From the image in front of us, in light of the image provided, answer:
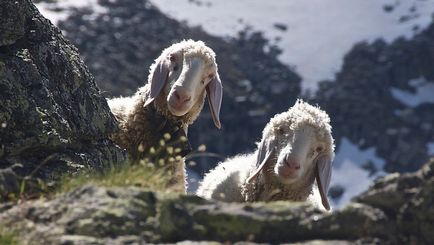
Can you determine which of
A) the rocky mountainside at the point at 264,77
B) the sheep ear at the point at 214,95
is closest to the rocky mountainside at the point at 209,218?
the sheep ear at the point at 214,95

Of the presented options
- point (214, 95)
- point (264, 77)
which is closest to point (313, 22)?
point (264, 77)

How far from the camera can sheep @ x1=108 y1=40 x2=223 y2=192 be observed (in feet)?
34.3

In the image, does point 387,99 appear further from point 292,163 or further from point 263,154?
point 292,163

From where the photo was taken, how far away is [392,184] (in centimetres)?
525

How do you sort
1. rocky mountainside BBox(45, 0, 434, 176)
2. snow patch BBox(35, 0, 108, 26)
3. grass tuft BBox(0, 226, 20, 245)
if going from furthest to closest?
rocky mountainside BBox(45, 0, 434, 176) → snow patch BBox(35, 0, 108, 26) → grass tuft BBox(0, 226, 20, 245)

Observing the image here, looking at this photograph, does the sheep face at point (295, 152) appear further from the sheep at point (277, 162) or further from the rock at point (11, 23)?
the rock at point (11, 23)

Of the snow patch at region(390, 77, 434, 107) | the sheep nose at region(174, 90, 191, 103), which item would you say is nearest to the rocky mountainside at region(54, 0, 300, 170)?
the snow patch at region(390, 77, 434, 107)

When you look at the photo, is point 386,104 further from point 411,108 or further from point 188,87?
point 188,87

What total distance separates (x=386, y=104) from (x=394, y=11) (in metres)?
17.7

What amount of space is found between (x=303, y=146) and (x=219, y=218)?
4229mm

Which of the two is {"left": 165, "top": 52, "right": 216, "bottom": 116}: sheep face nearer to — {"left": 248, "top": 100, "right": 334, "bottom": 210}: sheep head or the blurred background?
{"left": 248, "top": 100, "right": 334, "bottom": 210}: sheep head

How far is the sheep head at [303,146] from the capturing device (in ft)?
31.1

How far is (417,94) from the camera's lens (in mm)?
141000

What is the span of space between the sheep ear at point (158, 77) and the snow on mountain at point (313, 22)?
424 feet
